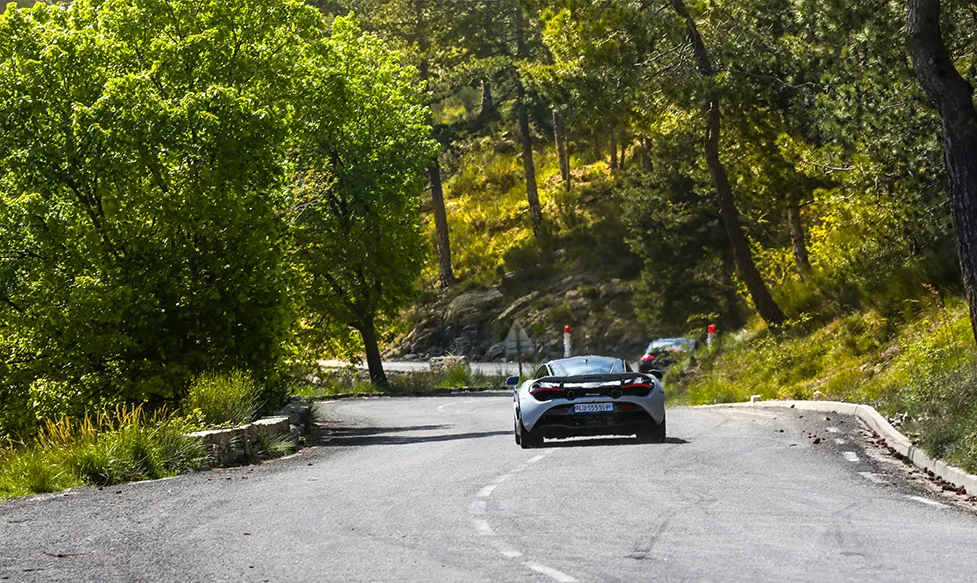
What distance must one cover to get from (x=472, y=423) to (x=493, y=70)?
35732mm

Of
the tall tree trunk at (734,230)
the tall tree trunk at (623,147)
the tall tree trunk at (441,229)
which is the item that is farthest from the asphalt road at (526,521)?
the tall tree trunk at (623,147)

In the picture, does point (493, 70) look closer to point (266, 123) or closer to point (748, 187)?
point (748, 187)

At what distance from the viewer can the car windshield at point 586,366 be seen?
20008mm

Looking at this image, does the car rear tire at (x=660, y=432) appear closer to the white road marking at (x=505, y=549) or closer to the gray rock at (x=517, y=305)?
the white road marking at (x=505, y=549)

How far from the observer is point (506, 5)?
220ft

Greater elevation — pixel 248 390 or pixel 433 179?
pixel 433 179

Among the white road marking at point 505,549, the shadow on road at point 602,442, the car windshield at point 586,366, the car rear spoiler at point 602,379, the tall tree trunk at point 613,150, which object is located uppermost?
the tall tree trunk at point 613,150

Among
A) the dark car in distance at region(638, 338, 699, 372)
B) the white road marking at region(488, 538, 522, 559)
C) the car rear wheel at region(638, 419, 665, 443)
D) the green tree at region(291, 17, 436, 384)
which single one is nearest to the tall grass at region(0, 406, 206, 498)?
the car rear wheel at region(638, 419, 665, 443)

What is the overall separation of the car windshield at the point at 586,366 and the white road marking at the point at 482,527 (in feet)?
26.9

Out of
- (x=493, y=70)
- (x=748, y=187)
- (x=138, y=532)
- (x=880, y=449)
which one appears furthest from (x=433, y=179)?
(x=138, y=532)

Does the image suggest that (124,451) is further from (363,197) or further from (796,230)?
(796,230)

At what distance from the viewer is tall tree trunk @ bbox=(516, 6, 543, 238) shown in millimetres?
64062

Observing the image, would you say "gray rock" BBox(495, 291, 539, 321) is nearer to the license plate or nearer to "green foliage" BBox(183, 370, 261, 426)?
"green foliage" BBox(183, 370, 261, 426)

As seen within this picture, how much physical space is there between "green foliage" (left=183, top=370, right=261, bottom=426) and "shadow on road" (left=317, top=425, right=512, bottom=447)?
2.07 m
